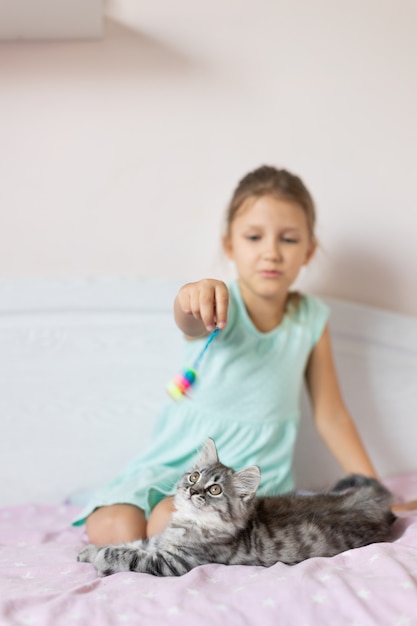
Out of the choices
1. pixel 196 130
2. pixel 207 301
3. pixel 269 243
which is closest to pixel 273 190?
pixel 269 243

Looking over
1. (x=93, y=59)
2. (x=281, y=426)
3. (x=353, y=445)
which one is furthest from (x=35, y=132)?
(x=353, y=445)

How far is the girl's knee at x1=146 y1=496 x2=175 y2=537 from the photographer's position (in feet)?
4.00

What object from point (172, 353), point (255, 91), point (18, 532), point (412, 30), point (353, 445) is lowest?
point (18, 532)

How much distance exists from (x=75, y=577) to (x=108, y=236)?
86 centimetres

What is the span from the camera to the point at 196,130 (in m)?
1.70

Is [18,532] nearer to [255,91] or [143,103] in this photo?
[143,103]

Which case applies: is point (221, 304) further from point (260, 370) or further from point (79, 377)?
point (79, 377)

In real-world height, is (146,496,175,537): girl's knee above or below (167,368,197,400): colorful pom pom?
below

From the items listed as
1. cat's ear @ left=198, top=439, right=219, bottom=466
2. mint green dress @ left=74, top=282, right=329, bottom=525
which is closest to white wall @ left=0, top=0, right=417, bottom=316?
mint green dress @ left=74, top=282, right=329, bottom=525

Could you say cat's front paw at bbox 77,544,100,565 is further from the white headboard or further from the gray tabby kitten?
the white headboard

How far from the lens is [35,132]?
1653 mm

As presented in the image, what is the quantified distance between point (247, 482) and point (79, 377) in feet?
2.24

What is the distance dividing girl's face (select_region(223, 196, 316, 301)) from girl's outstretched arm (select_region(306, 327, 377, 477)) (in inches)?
7.6

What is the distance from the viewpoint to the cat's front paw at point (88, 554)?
112 centimetres
